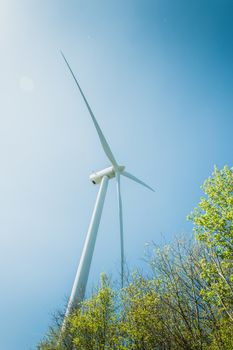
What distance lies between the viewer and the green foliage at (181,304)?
444 inches

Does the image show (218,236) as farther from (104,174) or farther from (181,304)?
(104,174)

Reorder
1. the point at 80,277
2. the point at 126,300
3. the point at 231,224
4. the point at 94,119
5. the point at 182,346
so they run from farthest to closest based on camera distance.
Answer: the point at 94,119 < the point at 80,277 < the point at 126,300 < the point at 231,224 < the point at 182,346

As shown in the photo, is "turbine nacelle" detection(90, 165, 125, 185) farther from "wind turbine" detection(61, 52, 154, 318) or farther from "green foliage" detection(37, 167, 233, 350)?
"green foliage" detection(37, 167, 233, 350)

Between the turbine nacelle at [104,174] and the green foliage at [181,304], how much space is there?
15.7 m

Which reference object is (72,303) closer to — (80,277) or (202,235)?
(80,277)

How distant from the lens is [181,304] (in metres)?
13.3

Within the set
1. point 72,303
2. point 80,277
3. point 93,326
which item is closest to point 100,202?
point 80,277

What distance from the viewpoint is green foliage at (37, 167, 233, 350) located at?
11.3 metres

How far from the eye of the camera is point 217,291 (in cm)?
1118

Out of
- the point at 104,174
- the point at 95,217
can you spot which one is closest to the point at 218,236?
the point at 95,217

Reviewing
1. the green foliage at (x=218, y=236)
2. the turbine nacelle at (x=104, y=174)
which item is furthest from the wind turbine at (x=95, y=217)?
the green foliage at (x=218, y=236)

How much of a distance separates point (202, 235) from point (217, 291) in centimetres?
259

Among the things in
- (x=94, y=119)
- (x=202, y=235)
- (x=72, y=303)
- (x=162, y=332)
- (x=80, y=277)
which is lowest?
(x=162, y=332)

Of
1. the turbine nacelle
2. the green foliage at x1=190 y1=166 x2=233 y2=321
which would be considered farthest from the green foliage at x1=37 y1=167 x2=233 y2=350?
the turbine nacelle
